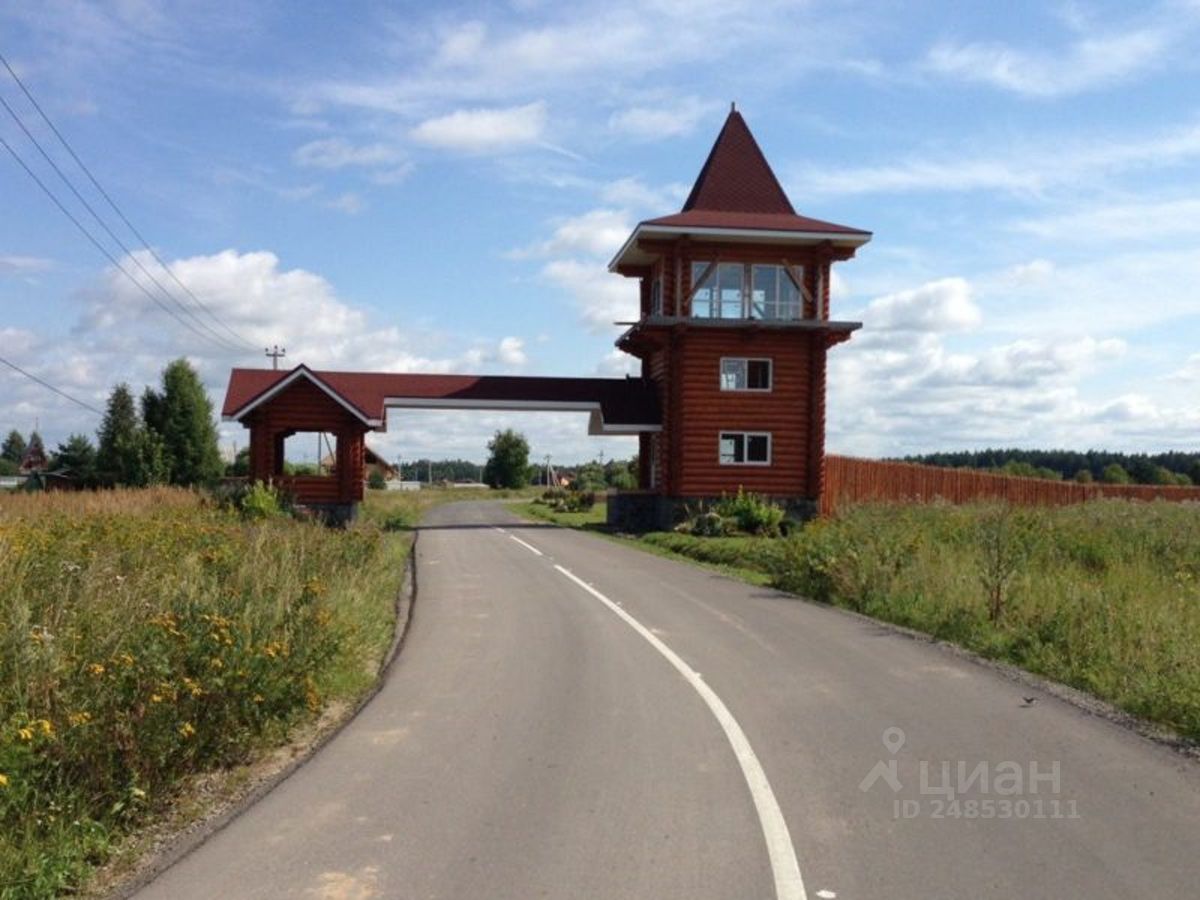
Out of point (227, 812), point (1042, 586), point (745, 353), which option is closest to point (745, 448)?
point (745, 353)

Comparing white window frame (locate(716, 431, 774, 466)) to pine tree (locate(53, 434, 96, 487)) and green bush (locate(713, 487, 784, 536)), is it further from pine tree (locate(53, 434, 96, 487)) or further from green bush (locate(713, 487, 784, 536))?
pine tree (locate(53, 434, 96, 487))

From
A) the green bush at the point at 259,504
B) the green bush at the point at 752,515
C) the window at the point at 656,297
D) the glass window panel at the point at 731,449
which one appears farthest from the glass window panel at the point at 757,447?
the green bush at the point at 259,504

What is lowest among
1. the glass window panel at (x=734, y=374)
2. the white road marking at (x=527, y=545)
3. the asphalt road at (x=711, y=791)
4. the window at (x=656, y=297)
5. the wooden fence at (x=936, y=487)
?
the asphalt road at (x=711, y=791)

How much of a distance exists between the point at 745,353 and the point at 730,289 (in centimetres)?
213

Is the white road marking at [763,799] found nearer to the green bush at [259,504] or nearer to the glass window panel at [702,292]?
the green bush at [259,504]

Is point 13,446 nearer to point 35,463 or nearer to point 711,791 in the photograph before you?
point 35,463

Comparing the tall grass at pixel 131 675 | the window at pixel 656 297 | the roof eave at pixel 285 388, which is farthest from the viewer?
the window at pixel 656 297

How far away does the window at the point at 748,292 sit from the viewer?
123 ft

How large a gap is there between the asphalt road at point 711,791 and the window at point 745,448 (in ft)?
82.3

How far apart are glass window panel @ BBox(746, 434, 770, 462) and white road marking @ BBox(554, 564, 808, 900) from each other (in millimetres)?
26082

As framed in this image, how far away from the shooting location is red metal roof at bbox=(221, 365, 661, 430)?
38844 millimetres

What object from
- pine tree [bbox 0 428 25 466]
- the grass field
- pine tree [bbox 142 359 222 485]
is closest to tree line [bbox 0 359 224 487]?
pine tree [bbox 142 359 222 485]

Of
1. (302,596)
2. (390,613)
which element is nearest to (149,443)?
(390,613)

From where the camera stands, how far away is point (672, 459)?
37.9 m
